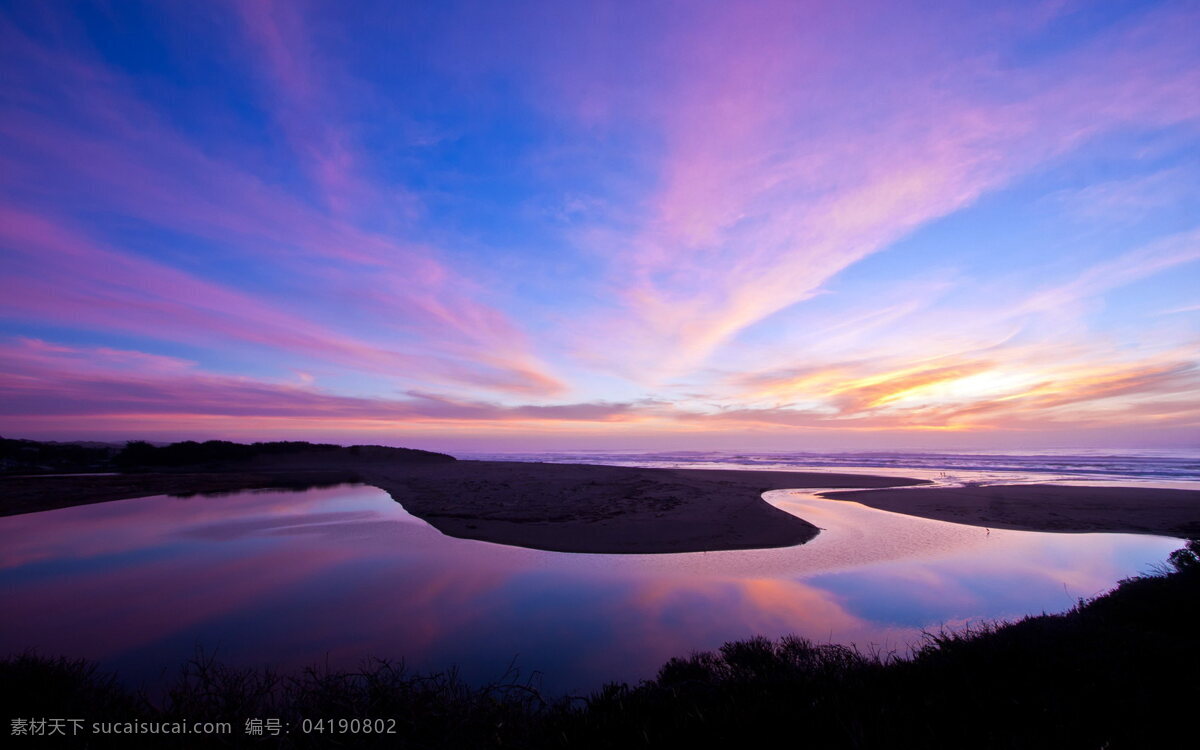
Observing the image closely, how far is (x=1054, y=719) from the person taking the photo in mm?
3607

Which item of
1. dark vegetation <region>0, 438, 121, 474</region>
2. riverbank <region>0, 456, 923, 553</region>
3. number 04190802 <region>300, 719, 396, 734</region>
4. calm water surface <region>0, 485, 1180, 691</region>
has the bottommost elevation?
calm water surface <region>0, 485, 1180, 691</region>

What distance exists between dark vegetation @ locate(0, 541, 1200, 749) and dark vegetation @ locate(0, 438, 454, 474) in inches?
1731

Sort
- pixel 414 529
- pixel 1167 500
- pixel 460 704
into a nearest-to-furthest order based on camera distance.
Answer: pixel 460 704 < pixel 414 529 < pixel 1167 500

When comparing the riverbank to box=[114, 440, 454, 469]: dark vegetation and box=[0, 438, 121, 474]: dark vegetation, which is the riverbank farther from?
box=[114, 440, 454, 469]: dark vegetation

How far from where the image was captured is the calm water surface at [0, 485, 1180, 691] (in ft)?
23.7

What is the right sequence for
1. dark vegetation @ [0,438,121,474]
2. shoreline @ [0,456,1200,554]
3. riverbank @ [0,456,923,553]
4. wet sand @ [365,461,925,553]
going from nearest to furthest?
1. wet sand @ [365,461,925,553]
2. riverbank @ [0,456,923,553]
3. shoreline @ [0,456,1200,554]
4. dark vegetation @ [0,438,121,474]

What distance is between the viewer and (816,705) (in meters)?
4.08

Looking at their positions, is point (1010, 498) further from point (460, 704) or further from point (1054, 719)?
point (460, 704)

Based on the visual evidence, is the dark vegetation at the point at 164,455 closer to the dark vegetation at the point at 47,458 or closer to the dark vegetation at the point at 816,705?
the dark vegetation at the point at 47,458

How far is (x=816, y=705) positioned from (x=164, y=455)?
57.2 metres

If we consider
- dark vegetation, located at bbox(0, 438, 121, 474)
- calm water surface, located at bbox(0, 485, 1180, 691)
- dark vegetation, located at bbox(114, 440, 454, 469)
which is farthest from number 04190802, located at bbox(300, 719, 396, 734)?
dark vegetation, located at bbox(114, 440, 454, 469)

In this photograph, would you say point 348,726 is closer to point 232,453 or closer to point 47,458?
point 47,458

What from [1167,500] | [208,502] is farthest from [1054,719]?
[208,502]

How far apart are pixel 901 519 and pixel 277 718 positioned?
20715 millimetres
